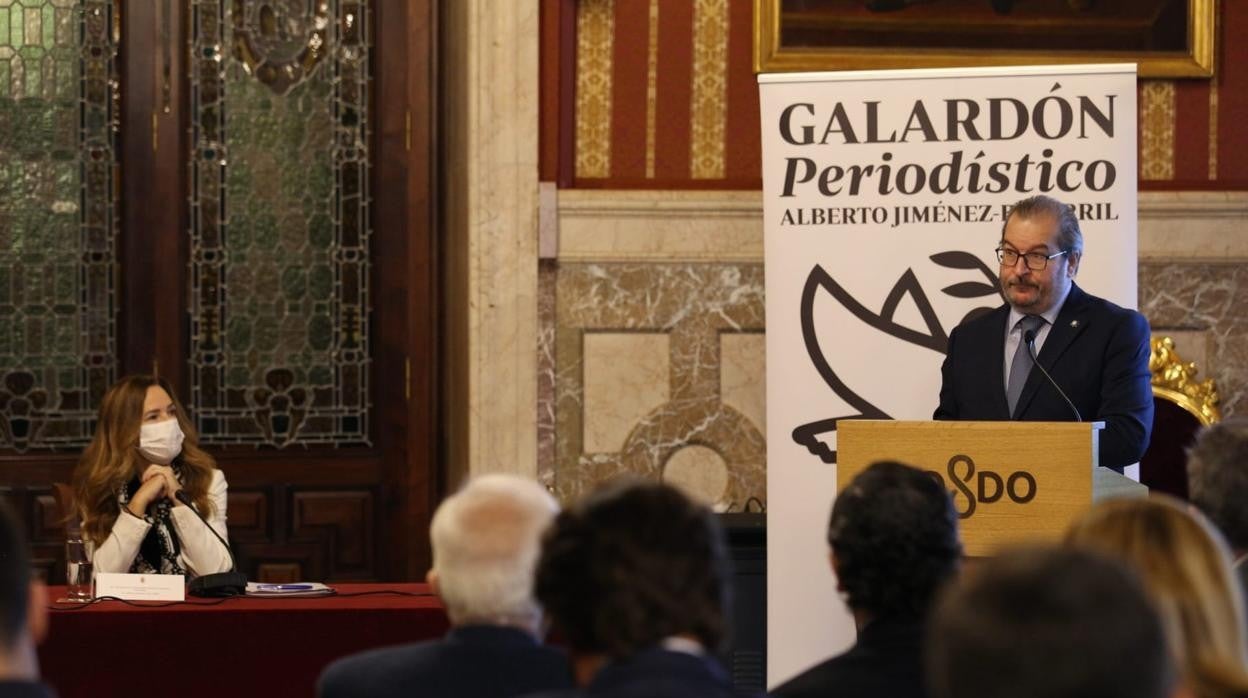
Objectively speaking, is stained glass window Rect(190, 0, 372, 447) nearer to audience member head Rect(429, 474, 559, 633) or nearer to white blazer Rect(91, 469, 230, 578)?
white blazer Rect(91, 469, 230, 578)

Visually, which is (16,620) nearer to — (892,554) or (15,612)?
(15,612)

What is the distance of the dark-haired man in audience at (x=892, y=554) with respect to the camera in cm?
243

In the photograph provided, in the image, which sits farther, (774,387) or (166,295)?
(166,295)

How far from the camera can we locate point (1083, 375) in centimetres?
450

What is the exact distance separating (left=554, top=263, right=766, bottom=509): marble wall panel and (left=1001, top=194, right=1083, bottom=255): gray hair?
7.59 ft

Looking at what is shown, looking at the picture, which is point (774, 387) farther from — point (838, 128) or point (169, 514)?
point (169, 514)

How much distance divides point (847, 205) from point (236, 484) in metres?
2.99

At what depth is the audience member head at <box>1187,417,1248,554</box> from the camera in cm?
277

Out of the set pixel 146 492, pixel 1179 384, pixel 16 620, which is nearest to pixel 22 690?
pixel 16 620

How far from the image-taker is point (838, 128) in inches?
208

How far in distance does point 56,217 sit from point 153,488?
7.99 feet

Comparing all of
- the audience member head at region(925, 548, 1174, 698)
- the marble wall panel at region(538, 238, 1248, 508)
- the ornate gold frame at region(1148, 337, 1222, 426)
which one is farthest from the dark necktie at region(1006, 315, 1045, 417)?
the audience member head at region(925, 548, 1174, 698)

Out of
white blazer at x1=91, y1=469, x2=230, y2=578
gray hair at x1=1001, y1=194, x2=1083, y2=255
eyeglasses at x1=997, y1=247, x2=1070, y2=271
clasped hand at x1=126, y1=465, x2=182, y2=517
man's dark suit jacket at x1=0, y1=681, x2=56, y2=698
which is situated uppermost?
gray hair at x1=1001, y1=194, x2=1083, y2=255

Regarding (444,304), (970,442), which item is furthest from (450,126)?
(970,442)
